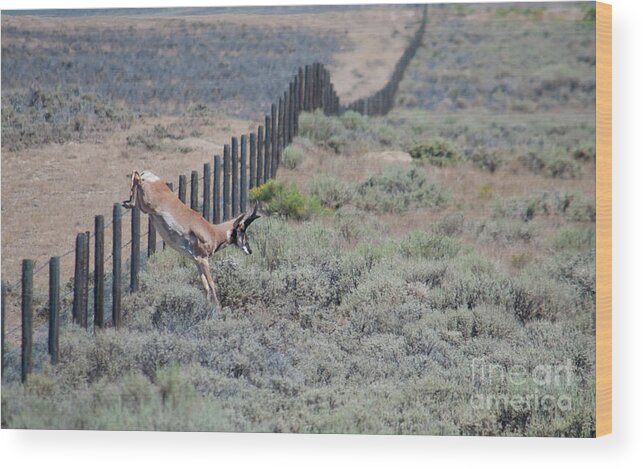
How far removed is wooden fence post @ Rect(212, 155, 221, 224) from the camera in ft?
39.9

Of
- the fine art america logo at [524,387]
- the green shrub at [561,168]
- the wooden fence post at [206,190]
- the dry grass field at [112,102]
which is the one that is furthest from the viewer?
the wooden fence post at [206,190]

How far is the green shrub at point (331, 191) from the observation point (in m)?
12.0

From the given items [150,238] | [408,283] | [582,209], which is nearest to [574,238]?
[582,209]

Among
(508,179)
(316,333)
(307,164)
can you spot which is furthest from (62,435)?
(508,179)

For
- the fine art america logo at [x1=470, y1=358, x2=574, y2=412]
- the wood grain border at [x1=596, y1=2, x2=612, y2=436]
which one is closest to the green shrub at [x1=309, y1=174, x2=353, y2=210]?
the fine art america logo at [x1=470, y1=358, x2=574, y2=412]

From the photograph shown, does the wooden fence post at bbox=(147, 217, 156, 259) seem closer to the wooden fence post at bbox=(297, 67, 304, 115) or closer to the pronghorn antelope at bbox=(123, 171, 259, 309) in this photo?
the pronghorn antelope at bbox=(123, 171, 259, 309)

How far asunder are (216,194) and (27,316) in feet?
6.37

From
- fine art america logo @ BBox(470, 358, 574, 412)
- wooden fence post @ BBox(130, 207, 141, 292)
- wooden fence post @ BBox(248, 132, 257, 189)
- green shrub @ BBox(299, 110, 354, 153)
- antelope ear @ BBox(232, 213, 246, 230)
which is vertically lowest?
fine art america logo @ BBox(470, 358, 574, 412)

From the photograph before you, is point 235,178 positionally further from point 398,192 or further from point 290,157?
point 398,192

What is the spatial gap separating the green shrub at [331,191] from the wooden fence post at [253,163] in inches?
23.8

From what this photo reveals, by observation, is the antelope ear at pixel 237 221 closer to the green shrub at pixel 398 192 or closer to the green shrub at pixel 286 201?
the green shrub at pixel 286 201

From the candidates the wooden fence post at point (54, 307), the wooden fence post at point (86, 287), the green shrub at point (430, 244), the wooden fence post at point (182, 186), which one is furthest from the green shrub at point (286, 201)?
the wooden fence post at point (54, 307)

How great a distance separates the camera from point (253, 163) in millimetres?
12406

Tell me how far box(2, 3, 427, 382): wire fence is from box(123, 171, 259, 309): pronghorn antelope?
0.27ft
